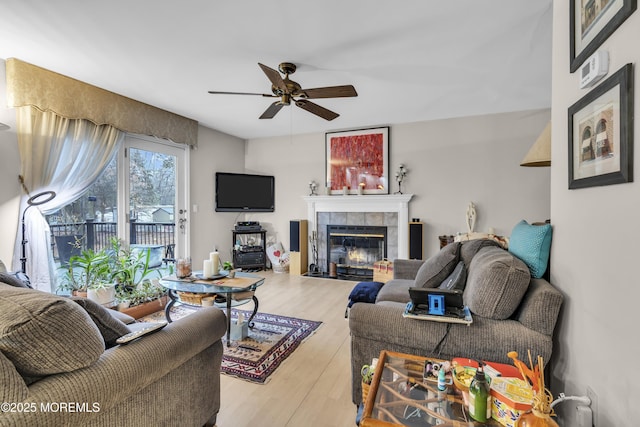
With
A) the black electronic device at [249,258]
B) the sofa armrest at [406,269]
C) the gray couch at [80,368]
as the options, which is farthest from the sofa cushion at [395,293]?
the black electronic device at [249,258]

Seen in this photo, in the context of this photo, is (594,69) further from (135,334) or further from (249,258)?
(249,258)

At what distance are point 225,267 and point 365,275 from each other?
2.78 metres

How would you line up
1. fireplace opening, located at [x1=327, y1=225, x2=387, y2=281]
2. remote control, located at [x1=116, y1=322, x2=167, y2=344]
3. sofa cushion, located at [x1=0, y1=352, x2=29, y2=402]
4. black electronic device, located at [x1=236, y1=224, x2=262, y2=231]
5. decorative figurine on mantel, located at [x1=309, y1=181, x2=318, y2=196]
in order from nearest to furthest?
sofa cushion, located at [x1=0, y1=352, x2=29, y2=402] < remote control, located at [x1=116, y1=322, x2=167, y2=344] < fireplace opening, located at [x1=327, y1=225, x2=387, y2=281] < decorative figurine on mantel, located at [x1=309, y1=181, x2=318, y2=196] < black electronic device, located at [x1=236, y1=224, x2=262, y2=231]

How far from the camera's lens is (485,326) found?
1.43 meters

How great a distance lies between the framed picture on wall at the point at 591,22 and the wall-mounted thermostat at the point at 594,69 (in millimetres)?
48

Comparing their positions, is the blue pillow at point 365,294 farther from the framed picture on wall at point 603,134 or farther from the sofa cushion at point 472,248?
the framed picture on wall at point 603,134

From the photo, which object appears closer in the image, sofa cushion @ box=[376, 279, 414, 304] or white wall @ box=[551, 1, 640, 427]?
white wall @ box=[551, 1, 640, 427]

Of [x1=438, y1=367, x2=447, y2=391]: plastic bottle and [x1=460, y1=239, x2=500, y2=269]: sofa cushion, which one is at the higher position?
[x1=460, y1=239, x2=500, y2=269]: sofa cushion

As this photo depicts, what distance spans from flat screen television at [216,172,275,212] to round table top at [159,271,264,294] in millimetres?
2697

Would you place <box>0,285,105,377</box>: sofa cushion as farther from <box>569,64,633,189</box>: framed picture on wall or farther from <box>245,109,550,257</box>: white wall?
<box>245,109,550,257</box>: white wall

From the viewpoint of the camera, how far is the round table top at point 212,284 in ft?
7.70

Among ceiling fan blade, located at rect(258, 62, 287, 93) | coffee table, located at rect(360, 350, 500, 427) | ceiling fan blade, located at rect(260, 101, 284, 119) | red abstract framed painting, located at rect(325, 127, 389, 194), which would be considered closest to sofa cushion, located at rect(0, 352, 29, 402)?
coffee table, located at rect(360, 350, 500, 427)

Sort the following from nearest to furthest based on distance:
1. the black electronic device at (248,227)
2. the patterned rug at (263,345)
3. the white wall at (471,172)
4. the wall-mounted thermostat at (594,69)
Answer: the wall-mounted thermostat at (594,69), the patterned rug at (263,345), the white wall at (471,172), the black electronic device at (248,227)

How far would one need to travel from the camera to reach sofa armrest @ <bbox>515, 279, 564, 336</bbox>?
4.31ft
